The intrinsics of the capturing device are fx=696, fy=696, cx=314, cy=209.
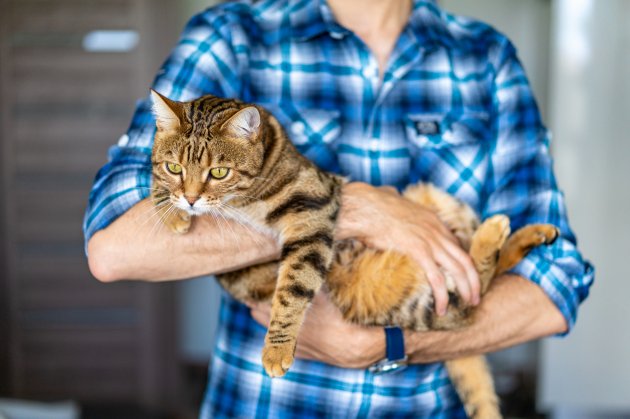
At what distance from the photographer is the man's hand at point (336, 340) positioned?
1.23m

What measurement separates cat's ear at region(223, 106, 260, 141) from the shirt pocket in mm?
399

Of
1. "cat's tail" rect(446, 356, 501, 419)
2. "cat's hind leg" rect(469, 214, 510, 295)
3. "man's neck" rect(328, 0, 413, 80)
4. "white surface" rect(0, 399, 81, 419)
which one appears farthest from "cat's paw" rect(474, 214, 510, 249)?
"white surface" rect(0, 399, 81, 419)

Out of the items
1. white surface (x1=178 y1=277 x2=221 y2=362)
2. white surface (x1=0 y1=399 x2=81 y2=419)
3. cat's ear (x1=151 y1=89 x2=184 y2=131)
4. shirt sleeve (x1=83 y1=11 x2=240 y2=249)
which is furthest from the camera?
white surface (x1=178 y1=277 x2=221 y2=362)

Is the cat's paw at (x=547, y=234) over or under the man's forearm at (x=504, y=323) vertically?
over

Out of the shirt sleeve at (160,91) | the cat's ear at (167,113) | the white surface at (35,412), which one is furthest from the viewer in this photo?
the white surface at (35,412)

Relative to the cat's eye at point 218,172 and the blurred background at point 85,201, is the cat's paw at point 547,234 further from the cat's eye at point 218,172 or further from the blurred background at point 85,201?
the blurred background at point 85,201

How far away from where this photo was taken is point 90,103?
3.27 meters

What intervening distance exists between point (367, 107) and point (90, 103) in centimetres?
219

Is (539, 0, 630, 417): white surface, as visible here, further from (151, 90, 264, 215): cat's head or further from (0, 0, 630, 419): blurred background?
(151, 90, 264, 215): cat's head

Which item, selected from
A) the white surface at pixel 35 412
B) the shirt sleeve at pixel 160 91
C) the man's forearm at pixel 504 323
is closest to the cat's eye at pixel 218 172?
the shirt sleeve at pixel 160 91

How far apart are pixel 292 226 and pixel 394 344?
28 cm

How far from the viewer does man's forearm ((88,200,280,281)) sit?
1169 millimetres

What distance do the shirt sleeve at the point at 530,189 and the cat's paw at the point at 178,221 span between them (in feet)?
2.08

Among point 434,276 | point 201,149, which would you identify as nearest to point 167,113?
point 201,149
